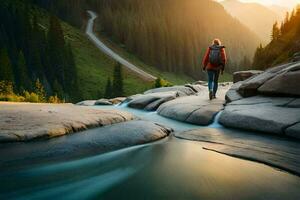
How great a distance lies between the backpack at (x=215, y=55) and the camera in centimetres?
1499

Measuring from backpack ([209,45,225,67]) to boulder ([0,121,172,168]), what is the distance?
6642 millimetres

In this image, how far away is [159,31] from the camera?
14188cm

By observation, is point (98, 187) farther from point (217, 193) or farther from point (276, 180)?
point (276, 180)

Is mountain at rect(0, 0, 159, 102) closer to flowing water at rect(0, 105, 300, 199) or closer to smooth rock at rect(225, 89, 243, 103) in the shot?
smooth rock at rect(225, 89, 243, 103)

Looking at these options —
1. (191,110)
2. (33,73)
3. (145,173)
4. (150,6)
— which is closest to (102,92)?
(33,73)

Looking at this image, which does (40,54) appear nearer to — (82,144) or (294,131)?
(82,144)

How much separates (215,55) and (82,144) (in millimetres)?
9620

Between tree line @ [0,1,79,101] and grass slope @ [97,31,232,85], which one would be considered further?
grass slope @ [97,31,232,85]

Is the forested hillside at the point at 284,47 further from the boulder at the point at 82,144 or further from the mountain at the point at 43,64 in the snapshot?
the mountain at the point at 43,64

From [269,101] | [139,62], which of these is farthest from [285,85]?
[139,62]

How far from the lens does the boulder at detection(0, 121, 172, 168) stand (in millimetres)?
6605

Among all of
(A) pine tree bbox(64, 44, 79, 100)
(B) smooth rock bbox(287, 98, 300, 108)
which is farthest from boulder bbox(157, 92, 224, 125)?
(A) pine tree bbox(64, 44, 79, 100)

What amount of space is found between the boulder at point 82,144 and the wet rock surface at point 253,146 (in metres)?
1.26

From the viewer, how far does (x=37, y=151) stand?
6.90 m
